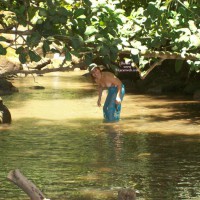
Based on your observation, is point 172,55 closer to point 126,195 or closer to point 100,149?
point 100,149

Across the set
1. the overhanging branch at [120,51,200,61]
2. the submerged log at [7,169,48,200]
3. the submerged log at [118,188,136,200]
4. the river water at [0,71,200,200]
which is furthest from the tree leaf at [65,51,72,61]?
the overhanging branch at [120,51,200,61]

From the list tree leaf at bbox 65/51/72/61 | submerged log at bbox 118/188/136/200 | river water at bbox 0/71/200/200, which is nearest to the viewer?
submerged log at bbox 118/188/136/200

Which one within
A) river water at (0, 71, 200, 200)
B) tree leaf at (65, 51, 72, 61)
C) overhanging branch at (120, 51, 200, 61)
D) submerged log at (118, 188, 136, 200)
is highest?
tree leaf at (65, 51, 72, 61)

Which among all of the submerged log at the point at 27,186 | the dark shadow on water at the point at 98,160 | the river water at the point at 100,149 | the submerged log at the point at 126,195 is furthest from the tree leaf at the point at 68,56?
the dark shadow on water at the point at 98,160

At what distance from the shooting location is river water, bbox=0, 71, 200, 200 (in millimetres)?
11961

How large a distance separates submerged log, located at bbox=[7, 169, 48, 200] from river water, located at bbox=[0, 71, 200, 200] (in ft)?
15.8

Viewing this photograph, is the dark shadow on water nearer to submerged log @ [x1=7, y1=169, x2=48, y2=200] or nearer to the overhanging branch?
the overhanging branch

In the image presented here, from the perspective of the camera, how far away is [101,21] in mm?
8312

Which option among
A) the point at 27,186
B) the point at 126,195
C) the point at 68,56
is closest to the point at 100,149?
the point at 68,56

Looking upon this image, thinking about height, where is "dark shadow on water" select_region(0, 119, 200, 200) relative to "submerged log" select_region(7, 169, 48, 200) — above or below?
below

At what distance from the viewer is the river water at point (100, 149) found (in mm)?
11961

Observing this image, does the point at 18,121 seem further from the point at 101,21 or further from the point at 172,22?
the point at 101,21

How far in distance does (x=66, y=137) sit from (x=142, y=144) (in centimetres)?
237

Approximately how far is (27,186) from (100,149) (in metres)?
10.7
